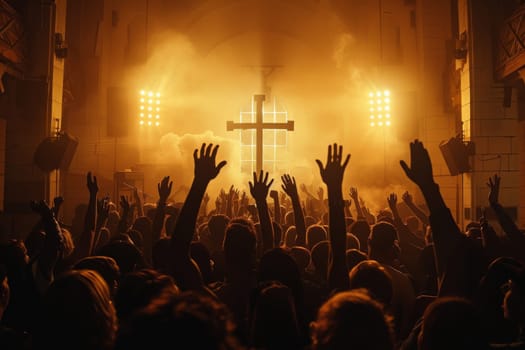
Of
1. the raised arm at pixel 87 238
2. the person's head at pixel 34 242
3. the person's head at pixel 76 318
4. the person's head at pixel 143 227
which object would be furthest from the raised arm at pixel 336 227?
the person's head at pixel 143 227

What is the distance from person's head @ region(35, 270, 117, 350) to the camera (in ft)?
6.47

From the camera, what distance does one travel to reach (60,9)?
11406 millimetres

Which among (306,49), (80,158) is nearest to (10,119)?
(80,158)

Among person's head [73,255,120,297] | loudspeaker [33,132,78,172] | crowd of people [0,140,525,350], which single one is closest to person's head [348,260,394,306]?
crowd of people [0,140,525,350]

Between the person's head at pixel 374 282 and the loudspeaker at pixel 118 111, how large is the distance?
13.1m

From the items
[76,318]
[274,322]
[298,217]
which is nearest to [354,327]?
[274,322]

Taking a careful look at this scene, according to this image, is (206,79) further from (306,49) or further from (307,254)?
(307,254)

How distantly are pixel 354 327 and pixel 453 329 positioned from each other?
0.39m

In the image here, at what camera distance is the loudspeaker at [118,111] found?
15.0 metres

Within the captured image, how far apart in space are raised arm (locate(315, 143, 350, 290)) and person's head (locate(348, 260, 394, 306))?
0.22 meters

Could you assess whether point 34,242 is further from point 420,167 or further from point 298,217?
point 420,167

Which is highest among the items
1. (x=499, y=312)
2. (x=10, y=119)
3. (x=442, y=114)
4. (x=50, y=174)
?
(x=442, y=114)

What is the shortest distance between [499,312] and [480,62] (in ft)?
29.8

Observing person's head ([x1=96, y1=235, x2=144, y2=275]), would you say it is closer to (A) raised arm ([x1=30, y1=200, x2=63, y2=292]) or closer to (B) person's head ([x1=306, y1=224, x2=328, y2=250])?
(A) raised arm ([x1=30, y1=200, x2=63, y2=292])
